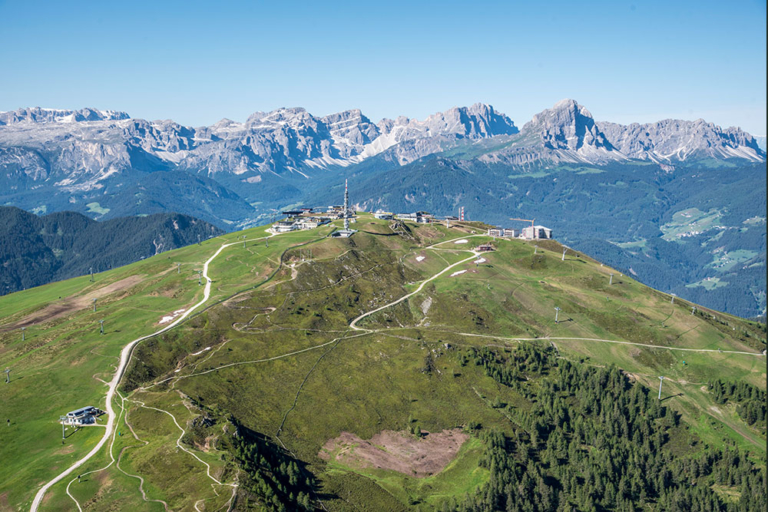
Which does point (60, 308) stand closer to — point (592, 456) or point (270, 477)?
point (270, 477)

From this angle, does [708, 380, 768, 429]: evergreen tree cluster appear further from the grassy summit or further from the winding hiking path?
the winding hiking path

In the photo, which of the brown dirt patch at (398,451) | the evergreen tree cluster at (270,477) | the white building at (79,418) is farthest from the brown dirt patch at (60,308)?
the brown dirt patch at (398,451)

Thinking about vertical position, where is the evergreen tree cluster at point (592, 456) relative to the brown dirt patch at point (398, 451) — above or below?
below

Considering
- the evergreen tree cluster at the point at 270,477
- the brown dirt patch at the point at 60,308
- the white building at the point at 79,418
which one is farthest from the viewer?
the brown dirt patch at the point at 60,308

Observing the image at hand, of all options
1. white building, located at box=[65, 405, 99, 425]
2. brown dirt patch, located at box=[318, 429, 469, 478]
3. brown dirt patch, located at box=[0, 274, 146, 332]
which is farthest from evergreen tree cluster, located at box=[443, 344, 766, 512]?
brown dirt patch, located at box=[0, 274, 146, 332]

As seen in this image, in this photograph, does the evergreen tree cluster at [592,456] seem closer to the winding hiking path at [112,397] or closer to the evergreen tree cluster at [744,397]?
the evergreen tree cluster at [744,397]

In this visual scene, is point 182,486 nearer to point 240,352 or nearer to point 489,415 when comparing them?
point 240,352
